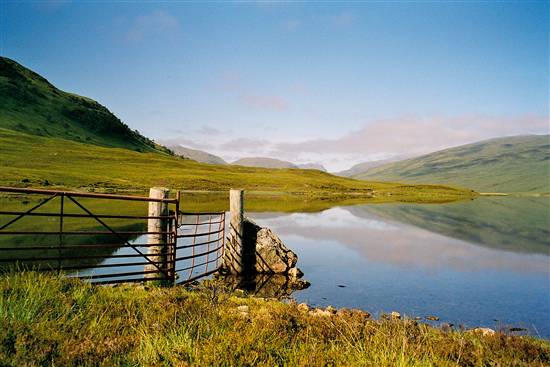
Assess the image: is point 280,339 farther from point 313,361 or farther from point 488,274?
point 488,274

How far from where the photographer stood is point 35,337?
573 centimetres

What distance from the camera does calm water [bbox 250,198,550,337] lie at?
553 inches

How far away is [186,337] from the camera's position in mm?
6137

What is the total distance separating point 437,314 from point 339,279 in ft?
17.5

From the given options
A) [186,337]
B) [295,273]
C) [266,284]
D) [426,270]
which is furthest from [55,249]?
[426,270]

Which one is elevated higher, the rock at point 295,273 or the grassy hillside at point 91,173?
the grassy hillside at point 91,173

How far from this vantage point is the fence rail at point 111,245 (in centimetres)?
1057

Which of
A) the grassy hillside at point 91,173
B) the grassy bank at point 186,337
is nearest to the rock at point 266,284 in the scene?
the grassy bank at point 186,337

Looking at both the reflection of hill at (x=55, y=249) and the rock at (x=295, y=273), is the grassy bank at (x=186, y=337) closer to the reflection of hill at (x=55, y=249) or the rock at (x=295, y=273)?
the rock at (x=295, y=273)

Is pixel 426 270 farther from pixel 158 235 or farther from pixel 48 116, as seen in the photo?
pixel 48 116

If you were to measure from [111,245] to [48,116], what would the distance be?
565 feet

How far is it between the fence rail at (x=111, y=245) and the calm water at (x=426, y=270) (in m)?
0.50

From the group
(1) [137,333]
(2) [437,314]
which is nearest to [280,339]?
(1) [137,333]

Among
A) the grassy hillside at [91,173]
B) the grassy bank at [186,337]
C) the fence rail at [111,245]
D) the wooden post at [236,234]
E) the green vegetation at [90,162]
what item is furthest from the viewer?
the green vegetation at [90,162]
